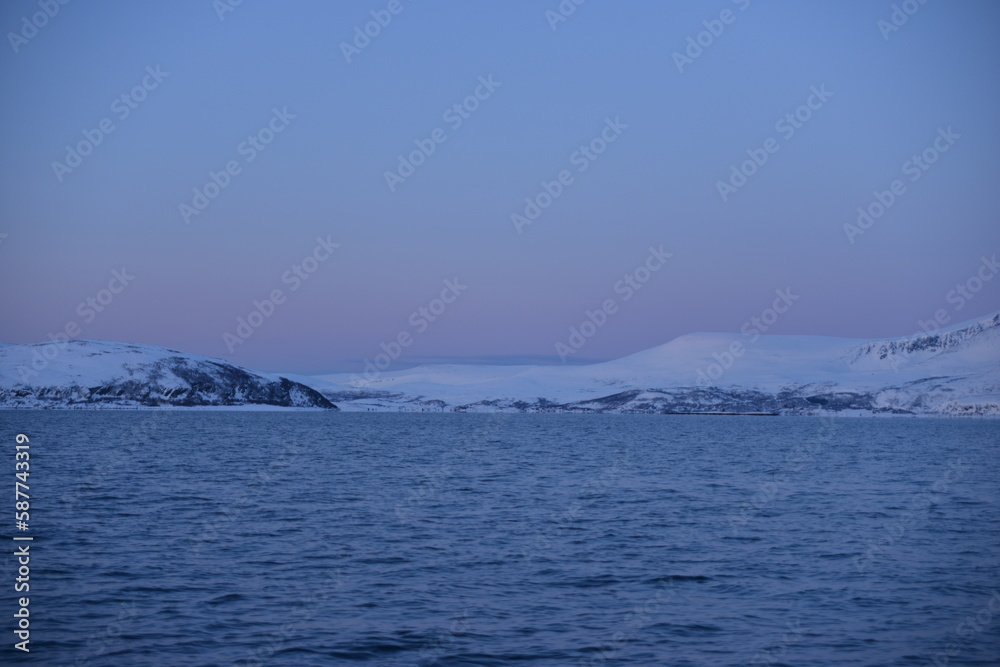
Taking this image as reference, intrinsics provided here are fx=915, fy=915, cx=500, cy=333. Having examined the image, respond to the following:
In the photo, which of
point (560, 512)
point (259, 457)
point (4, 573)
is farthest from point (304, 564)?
point (259, 457)

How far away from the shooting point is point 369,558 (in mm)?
35719

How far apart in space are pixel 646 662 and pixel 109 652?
13889 millimetres

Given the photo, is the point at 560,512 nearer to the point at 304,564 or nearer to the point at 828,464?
the point at 304,564
